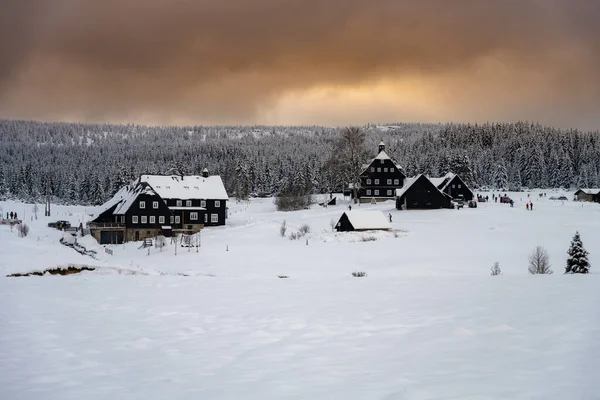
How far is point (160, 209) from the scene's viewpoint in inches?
2579

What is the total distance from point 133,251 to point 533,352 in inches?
1879

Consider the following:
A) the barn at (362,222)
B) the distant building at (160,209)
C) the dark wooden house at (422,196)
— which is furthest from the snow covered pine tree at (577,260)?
the distant building at (160,209)

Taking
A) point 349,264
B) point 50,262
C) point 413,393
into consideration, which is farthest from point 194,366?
point 349,264

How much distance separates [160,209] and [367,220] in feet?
92.7

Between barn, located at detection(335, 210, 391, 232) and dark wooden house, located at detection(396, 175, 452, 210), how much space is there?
1814 centimetres

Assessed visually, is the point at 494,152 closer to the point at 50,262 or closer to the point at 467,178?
the point at 467,178

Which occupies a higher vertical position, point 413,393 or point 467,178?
point 467,178

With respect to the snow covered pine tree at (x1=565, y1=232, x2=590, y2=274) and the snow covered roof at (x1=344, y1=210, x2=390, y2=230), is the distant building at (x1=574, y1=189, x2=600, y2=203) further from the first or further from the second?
the snow covered pine tree at (x1=565, y1=232, x2=590, y2=274)

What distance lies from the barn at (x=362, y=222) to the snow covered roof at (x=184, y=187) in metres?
22.0

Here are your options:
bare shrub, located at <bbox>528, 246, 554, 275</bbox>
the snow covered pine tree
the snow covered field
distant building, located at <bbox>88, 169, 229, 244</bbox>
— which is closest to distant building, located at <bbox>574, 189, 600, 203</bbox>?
distant building, located at <bbox>88, 169, 229, 244</bbox>

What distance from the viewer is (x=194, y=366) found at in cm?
786

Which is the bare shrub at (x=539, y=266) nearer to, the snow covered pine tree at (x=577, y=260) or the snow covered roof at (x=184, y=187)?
the snow covered pine tree at (x=577, y=260)

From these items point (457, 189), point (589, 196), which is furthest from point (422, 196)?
point (589, 196)

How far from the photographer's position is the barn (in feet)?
173
